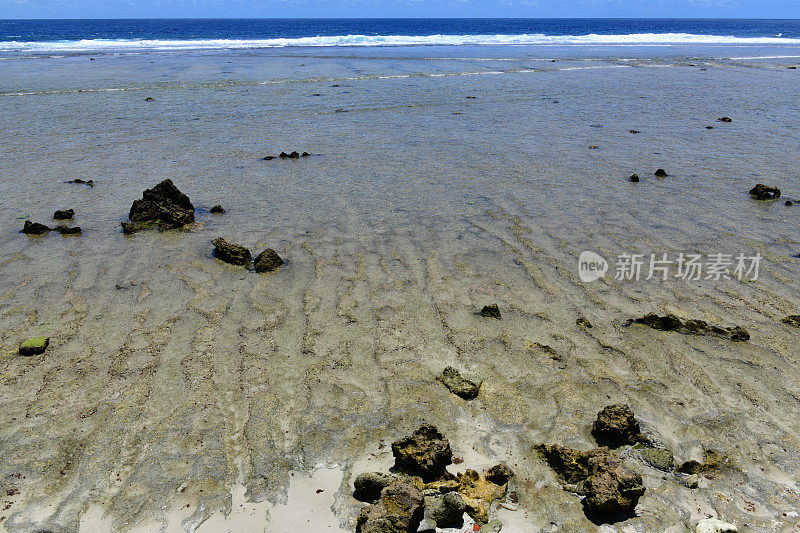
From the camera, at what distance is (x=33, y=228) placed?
7.40 metres

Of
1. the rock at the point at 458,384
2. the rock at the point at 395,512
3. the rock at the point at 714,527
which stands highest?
the rock at the point at 395,512

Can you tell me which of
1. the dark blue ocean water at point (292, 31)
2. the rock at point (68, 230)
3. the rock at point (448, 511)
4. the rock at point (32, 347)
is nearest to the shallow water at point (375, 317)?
the rock at point (32, 347)

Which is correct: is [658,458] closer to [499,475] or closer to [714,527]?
[714,527]

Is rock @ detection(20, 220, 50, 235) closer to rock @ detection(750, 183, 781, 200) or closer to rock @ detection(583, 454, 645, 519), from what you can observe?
rock @ detection(583, 454, 645, 519)

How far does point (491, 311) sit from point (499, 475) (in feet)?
7.43

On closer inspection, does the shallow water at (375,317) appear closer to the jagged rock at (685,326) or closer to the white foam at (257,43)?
the jagged rock at (685,326)

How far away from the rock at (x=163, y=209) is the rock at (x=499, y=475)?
19.7 feet

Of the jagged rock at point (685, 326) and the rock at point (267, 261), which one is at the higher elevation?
the rock at point (267, 261)

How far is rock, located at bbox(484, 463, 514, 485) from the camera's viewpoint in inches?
141

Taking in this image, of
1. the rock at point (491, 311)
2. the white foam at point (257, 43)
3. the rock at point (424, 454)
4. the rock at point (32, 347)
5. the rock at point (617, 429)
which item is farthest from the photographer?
the white foam at point (257, 43)

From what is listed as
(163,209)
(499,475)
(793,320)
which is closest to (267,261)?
(163,209)

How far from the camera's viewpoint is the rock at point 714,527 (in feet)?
10.5

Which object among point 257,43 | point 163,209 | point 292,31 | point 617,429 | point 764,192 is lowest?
point 617,429

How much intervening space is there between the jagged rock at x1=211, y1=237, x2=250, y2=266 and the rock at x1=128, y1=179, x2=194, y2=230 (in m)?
1.30
